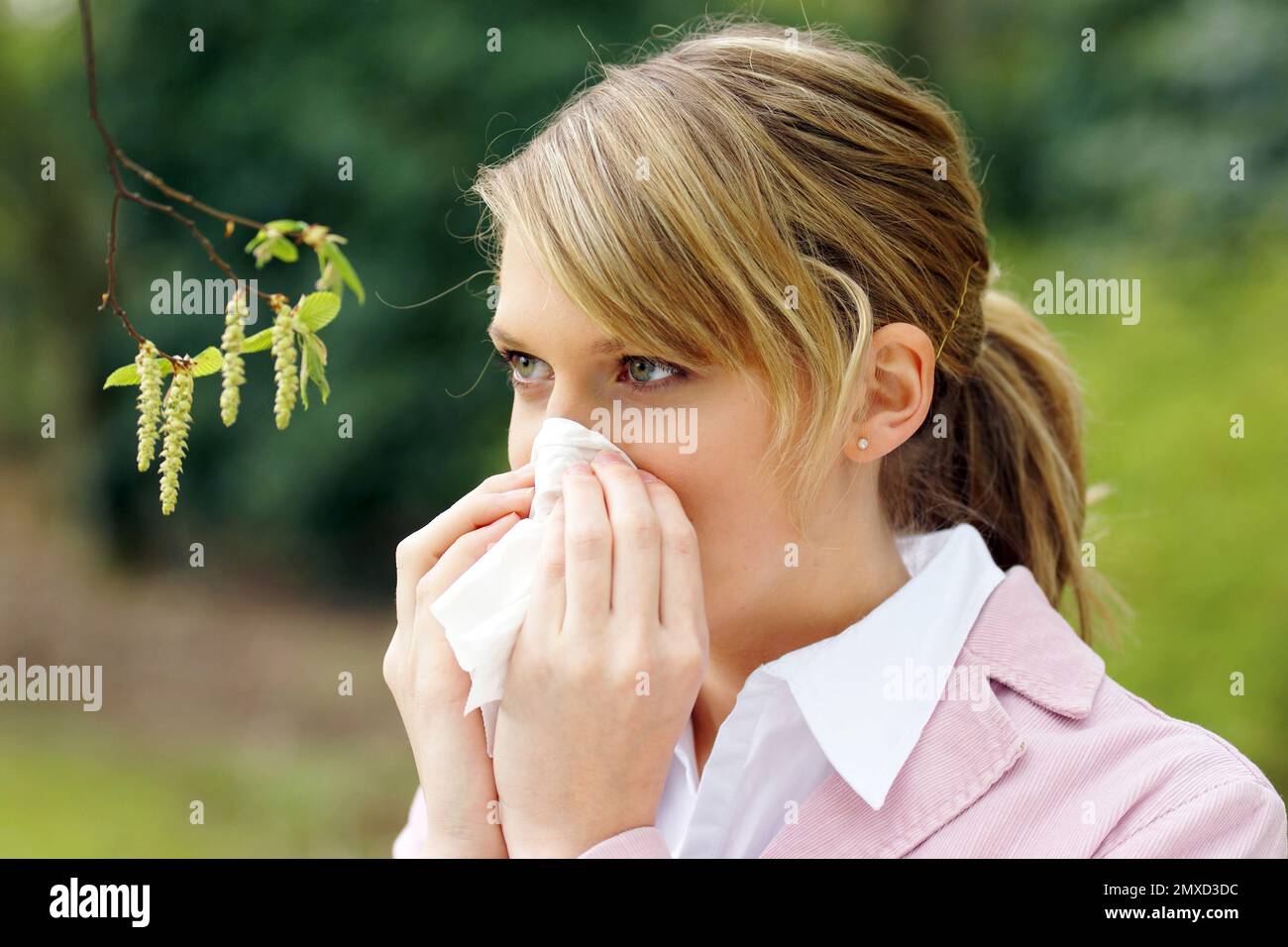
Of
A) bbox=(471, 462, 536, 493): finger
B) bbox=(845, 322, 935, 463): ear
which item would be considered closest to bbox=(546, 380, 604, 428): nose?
bbox=(471, 462, 536, 493): finger

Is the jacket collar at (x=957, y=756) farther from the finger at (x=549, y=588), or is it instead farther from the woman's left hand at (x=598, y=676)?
the finger at (x=549, y=588)

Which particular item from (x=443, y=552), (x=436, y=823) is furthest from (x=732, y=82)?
(x=436, y=823)

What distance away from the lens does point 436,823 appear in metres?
1.98

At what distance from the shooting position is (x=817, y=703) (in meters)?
2.10

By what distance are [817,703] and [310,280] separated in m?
6.27

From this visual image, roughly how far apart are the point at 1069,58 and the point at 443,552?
6585mm

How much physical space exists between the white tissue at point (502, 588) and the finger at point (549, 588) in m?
0.03

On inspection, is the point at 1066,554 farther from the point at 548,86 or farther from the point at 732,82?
the point at 548,86

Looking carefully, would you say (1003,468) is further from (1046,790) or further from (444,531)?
(444,531)

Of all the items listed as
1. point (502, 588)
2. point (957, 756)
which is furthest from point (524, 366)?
point (957, 756)

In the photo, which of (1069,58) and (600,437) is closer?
(600,437)

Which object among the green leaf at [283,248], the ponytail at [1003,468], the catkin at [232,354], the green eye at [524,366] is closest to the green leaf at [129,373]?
the catkin at [232,354]

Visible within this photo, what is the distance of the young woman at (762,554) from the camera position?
1867 millimetres

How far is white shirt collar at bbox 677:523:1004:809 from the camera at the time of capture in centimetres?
199
